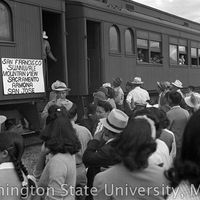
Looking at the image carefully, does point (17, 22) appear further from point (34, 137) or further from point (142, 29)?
point (142, 29)

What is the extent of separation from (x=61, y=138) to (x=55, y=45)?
590 centimetres

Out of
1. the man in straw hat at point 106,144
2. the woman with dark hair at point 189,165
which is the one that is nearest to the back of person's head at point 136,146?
the woman with dark hair at point 189,165

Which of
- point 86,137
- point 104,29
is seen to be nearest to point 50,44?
point 104,29

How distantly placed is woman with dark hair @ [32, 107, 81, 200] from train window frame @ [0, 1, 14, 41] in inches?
164

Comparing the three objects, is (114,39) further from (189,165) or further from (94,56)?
(189,165)

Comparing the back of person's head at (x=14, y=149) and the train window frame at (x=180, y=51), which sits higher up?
the train window frame at (x=180, y=51)

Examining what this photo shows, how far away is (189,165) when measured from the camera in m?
1.68

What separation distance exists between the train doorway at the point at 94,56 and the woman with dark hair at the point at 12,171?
22.7 ft

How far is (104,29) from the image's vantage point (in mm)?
9641

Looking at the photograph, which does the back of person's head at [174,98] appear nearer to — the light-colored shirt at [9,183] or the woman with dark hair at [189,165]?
the light-colored shirt at [9,183]

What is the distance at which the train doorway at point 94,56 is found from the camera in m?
9.60

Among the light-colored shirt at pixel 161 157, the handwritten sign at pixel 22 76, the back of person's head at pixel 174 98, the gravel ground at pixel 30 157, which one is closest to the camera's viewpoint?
the light-colored shirt at pixel 161 157

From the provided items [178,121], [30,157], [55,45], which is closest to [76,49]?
[55,45]

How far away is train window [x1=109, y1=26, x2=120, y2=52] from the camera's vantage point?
1003cm
